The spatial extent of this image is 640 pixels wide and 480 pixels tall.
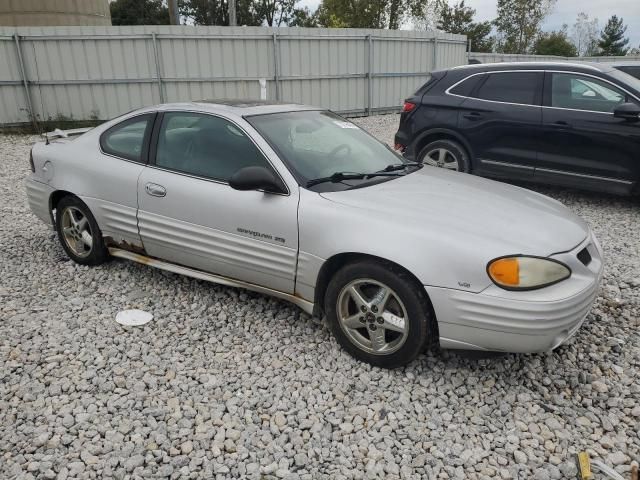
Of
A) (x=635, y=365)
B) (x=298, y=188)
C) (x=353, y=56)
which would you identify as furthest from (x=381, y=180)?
(x=353, y=56)

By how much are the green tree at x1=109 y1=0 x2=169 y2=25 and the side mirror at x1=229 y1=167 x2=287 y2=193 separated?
43.2m

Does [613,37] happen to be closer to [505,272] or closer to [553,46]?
[553,46]

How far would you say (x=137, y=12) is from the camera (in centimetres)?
4178

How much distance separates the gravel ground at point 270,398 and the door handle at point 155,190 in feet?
2.70

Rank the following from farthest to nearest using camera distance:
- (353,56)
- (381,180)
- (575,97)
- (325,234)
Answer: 1. (353,56)
2. (575,97)
3. (381,180)
4. (325,234)

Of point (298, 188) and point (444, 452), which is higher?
point (298, 188)

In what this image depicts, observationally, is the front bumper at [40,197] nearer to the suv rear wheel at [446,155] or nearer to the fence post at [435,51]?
the suv rear wheel at [446,155]

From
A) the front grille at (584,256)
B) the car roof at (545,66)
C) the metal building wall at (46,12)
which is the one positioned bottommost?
the front grille at (584,256)

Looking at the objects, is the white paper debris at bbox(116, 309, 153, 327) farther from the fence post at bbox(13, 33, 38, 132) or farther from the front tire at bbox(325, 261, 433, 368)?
the fence post at bbox(13, 33, 38, 132)

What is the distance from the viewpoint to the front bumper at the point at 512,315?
264 cm

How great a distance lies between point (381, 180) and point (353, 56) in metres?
→ 12.3

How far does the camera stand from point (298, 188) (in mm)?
3258

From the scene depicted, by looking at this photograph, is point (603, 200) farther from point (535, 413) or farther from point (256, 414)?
point (256, 414)

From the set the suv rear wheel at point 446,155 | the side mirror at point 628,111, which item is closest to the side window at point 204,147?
the suv rear wheel at point 446,155
